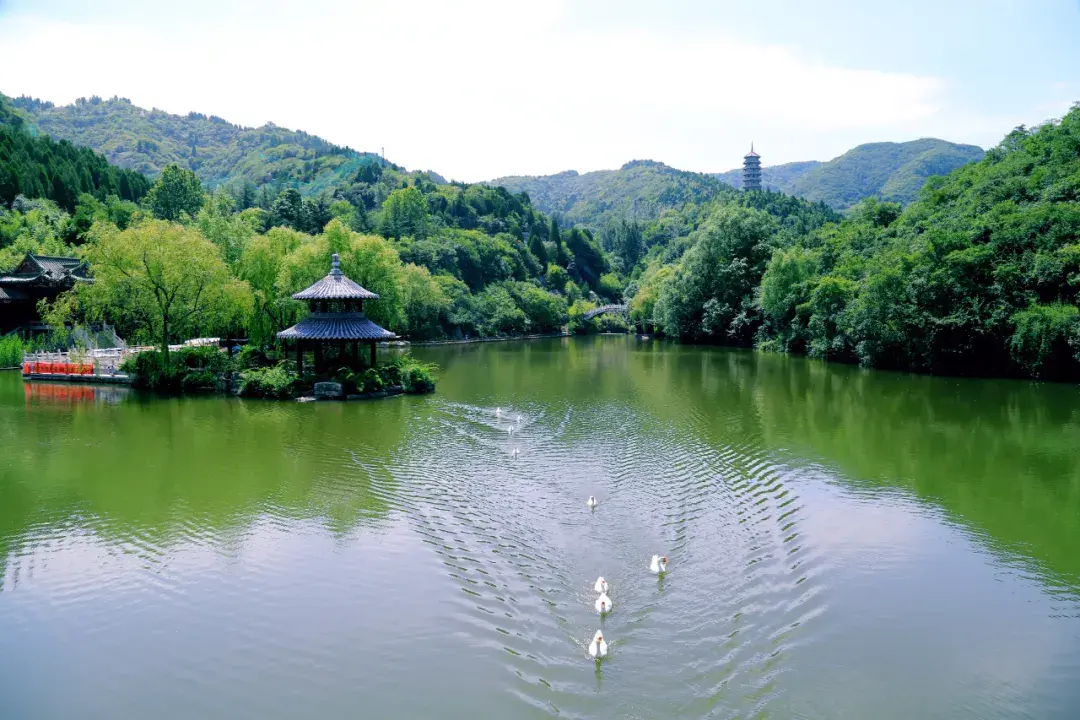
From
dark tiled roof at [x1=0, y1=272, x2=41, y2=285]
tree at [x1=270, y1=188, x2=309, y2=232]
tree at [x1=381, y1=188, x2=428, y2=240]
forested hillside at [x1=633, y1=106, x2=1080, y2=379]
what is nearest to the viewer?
forested hillside at [x1=633, y1=106, x2=1080, y2=379]

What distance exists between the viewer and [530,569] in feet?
36.1

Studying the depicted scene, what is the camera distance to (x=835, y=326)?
1758 inches

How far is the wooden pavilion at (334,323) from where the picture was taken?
26.6 metres

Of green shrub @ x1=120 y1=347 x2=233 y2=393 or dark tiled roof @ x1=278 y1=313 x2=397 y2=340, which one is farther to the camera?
green shrub @ x1=120 y1=347 x2=233 y2=393

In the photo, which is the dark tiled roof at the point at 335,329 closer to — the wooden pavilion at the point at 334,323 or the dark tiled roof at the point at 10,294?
the wooden pavilion at the point at 334,323

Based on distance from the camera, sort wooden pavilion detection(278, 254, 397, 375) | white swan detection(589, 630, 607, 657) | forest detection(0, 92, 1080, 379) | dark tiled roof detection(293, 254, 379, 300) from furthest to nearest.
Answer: forest detection(0, 92, 1080, 379) → dark tiled roof detection(293, 254, 379, 300) → wooden pavilion detection(278, 254, 397, 375) → white swan detection(589, 630, 607, 657)

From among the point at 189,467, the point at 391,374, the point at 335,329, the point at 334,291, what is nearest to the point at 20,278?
the point at 334,291

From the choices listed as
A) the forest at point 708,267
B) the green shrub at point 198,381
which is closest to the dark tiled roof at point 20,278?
the forest at point 708,267

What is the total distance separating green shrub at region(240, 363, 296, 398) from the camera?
2620cm

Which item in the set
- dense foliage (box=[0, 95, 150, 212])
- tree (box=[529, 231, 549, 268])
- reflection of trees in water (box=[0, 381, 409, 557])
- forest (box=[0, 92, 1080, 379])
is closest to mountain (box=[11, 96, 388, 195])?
tree (box=[529, 231, 549, 268])

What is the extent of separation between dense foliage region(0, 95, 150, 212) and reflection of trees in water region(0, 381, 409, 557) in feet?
135

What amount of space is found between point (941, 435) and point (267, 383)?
22963 mm

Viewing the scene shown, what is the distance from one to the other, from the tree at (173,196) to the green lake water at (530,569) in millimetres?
45628

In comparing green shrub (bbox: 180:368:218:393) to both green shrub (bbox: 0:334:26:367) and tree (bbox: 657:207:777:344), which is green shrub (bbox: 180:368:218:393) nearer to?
green shrub (bbox: 0:334:26:367)
